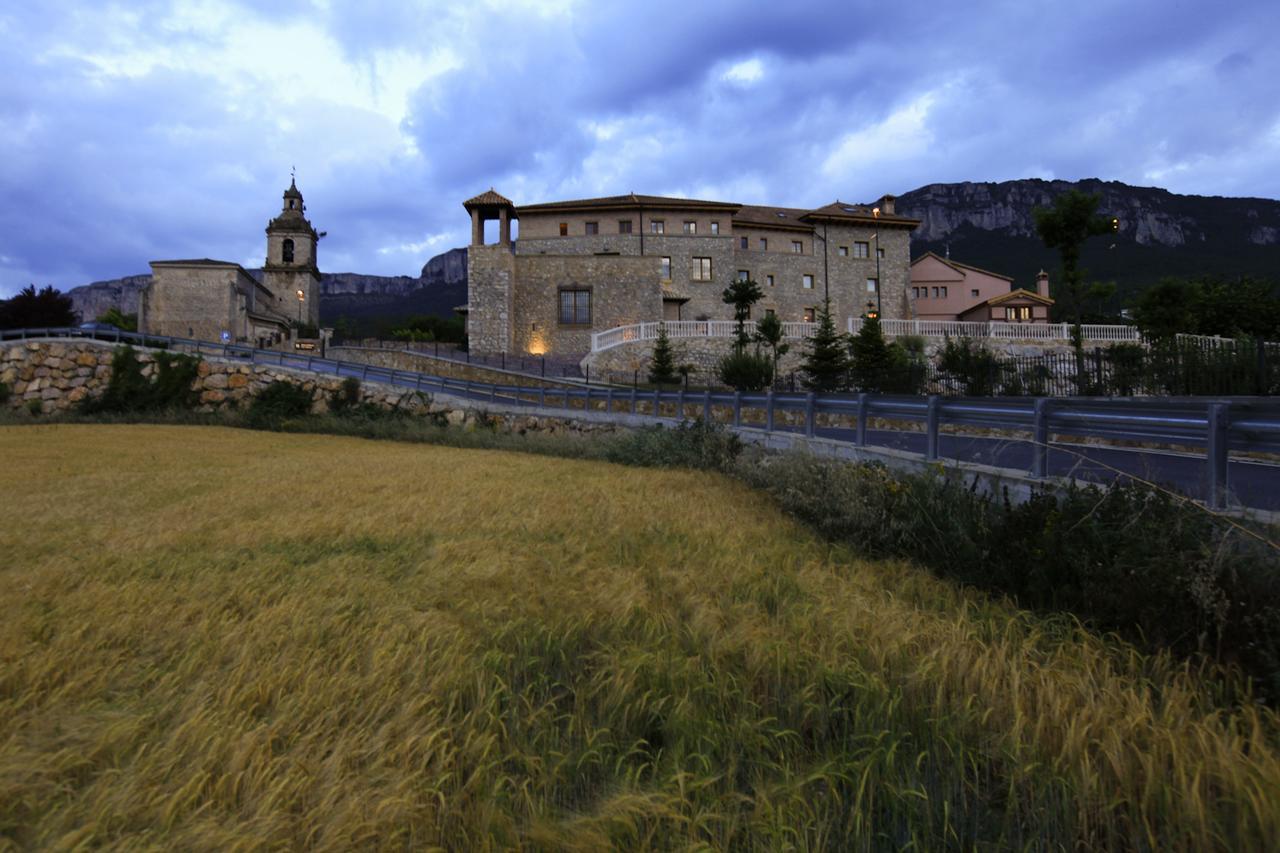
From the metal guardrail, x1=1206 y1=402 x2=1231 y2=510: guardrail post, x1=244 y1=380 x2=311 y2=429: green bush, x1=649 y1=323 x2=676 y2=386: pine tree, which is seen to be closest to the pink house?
x1=649 y1=323 x2=676 y2=386: pine tree

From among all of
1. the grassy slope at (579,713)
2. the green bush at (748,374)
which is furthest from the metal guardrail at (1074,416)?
the green bush at (748,374)

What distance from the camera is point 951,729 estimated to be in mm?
2453

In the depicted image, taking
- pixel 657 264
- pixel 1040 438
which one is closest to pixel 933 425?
pixel 1040 438

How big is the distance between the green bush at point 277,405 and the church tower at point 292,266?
52.6m

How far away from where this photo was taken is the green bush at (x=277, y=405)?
82.8 feet

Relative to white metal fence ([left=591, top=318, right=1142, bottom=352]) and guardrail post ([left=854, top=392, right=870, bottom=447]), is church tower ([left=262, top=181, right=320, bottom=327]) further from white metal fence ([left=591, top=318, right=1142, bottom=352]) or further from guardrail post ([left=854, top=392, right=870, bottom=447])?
guardrail post ([left=854, top=392, right=870, bottom=447])

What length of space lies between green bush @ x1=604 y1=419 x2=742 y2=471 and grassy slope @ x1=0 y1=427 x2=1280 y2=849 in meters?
7.66

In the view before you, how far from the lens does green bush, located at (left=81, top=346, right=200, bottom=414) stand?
27.2m

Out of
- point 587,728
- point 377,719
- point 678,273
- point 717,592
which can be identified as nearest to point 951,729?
point 587,728

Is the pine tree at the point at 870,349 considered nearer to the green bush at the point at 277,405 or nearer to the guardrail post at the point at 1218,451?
the green bush at the point at 277,405

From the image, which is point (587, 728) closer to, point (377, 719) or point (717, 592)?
point (377, 719)

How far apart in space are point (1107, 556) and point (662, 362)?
32.6 metres

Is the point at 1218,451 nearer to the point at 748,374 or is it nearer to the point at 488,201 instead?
the point at 748,374

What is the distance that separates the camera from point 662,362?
36.0 metres
